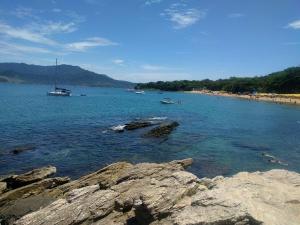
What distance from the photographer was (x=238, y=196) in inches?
613

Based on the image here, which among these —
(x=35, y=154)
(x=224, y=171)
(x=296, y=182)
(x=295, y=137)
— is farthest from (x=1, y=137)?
(x=295, y=137)

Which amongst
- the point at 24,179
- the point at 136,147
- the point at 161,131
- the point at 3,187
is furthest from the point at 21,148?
the point at 161,131

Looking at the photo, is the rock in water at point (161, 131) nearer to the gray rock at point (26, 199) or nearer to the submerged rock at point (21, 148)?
the submerged rock at point (21, 148)

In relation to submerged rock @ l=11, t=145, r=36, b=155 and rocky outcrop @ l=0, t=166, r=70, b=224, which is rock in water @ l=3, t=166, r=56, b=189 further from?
submerged rock @ l=11, t=145, r=36, b=155

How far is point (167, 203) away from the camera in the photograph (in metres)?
16.8

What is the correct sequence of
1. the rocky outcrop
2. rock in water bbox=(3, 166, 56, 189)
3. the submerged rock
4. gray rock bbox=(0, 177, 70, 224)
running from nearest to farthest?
1. gray rock bbox=(0, 177, 70, 224)
2. the rocky outcrop
3. rock in water bbox=(3, 166, 56, 189)
4. the submerged rock

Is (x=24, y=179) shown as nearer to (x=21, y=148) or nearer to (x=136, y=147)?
(x=21, y=148)

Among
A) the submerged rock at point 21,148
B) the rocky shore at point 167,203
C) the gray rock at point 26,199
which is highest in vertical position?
the rocky shore at point 167,203

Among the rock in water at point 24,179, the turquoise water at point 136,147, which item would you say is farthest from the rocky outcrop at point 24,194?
the turquoise water at point 136,147

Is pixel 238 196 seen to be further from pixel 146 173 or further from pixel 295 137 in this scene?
pixel 295 137

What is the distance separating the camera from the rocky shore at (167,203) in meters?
14.3

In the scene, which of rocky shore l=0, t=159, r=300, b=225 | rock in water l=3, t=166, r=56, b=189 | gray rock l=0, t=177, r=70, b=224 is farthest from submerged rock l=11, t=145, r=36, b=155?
rocky shore l=0, t=159, r=300, b=225

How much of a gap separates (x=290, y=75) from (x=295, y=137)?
468 feet

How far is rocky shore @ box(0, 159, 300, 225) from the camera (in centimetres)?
1427
